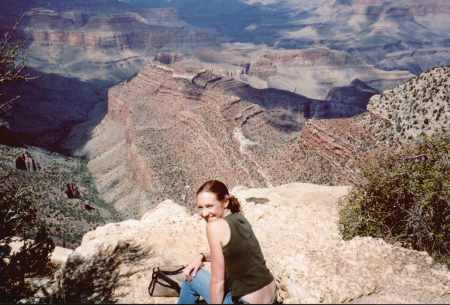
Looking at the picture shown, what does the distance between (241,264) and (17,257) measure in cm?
671

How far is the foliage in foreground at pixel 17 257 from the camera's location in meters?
6.51

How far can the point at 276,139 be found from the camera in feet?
124

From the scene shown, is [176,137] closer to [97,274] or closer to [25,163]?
[25,163]

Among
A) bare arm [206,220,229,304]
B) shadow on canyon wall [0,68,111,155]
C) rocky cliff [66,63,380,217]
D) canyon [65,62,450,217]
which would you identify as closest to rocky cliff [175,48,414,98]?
shadow on canyon wall [0,68,111,155]

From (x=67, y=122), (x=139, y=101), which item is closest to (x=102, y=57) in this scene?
(x=67, y=122)

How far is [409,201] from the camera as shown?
24.3ft

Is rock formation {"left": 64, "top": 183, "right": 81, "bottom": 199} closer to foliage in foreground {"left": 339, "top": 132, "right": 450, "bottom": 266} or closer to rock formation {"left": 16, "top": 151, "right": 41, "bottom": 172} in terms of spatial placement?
rock formation {"left": 16, "top": 151, "right": 41, "bottom": 172}

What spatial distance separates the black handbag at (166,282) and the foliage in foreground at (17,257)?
9.68ft

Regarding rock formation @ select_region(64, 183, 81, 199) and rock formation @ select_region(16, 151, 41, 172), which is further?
rock formation @ select_region(16, 151, 41, 172)

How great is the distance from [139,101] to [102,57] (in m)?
85.5

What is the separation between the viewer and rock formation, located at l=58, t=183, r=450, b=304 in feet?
17.2

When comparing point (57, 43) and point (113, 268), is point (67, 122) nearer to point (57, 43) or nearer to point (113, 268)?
point (113, 268)

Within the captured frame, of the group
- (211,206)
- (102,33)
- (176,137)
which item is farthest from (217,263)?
(102,33)

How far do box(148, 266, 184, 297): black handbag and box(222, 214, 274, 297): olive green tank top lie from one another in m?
Result: 1.65
